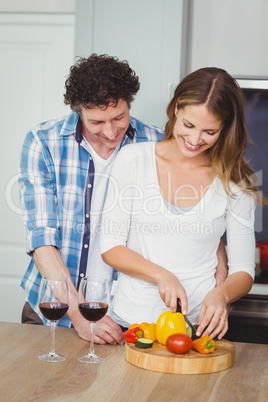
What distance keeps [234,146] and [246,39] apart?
1.02 metres

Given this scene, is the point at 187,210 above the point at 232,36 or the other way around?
the other way around

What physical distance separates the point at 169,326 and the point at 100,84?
82 cm

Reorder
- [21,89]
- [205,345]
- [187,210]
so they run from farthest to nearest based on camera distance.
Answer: [21,89]
[187,210]
[205,345]

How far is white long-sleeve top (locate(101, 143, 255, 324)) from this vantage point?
5.36ft

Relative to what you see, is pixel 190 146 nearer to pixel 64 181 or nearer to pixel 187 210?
pixel 187 210

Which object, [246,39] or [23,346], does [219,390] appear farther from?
[246,39]

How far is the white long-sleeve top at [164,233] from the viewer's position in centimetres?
163

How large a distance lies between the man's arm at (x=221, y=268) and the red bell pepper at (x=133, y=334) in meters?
0.44

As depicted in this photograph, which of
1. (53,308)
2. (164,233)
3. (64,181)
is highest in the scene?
(64,181)

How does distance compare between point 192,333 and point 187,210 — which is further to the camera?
point 187,210

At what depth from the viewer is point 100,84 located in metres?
1.74

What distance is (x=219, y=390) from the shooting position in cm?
114

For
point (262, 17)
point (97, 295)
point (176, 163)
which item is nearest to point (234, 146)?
point (176, 163)

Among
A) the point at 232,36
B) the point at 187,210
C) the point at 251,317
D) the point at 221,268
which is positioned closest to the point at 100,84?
the point at 187,210
